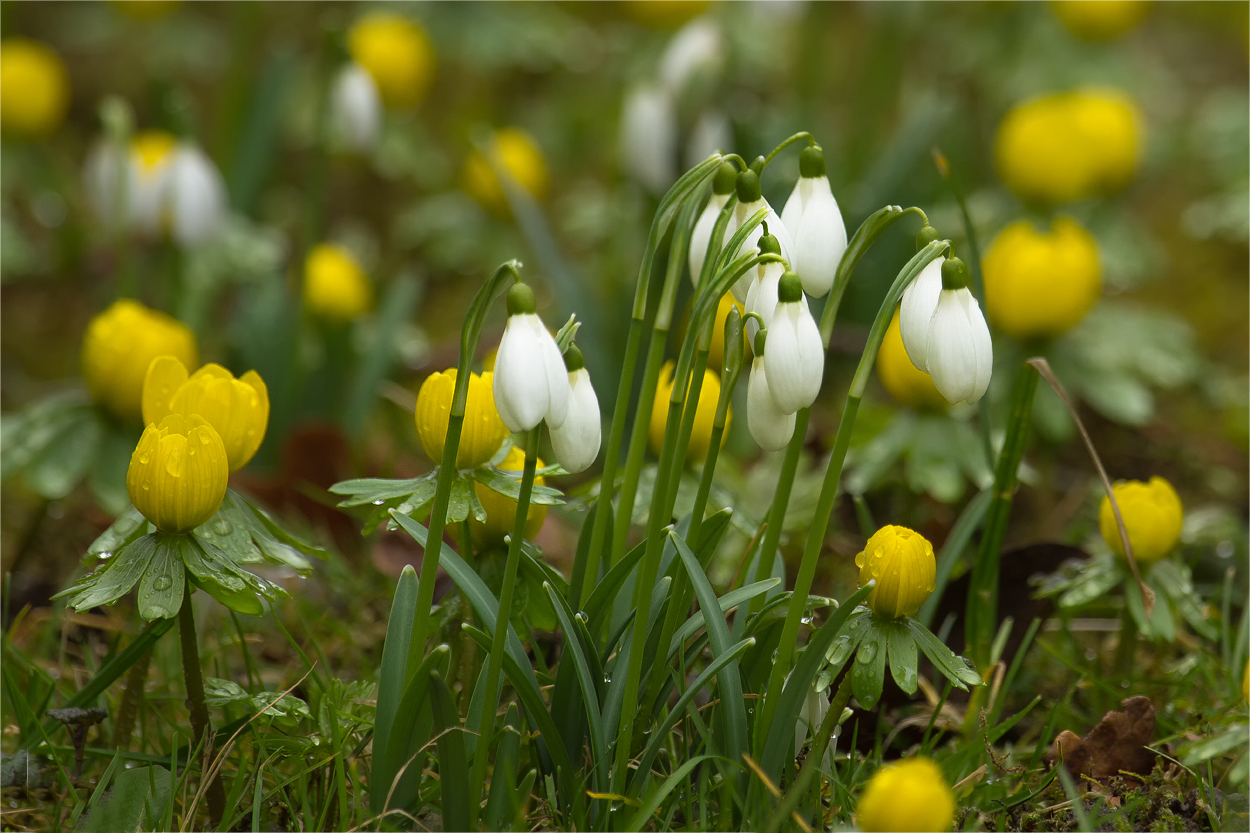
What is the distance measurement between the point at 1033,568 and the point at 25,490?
239 centimetres

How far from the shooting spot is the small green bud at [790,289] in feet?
3.69

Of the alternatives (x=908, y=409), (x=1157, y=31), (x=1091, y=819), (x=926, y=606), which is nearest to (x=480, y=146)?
(x=908, y=409)

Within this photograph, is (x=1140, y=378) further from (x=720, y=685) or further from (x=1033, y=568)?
(x=720, y=685)

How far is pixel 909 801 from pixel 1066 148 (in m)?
2.42

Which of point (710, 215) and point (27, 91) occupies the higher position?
point (27, 91)

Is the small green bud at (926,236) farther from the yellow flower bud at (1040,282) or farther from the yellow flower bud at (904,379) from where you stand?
the yellow flower bud at (1040,282)

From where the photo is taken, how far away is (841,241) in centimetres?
125

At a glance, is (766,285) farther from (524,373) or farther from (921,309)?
(524,373)

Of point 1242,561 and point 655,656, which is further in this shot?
point 1242,561

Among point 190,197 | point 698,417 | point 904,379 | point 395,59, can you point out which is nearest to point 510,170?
point 395,59

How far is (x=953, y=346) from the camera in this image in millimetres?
1148

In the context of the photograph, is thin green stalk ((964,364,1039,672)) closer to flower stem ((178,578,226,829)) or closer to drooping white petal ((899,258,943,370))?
drooping white petal ((899,258,943,370))

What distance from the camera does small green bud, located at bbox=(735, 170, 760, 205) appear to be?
124cm

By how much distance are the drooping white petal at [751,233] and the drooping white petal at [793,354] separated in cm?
9
